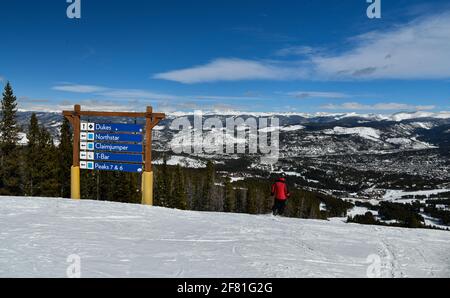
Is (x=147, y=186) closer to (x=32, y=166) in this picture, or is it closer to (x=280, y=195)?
(x=280, y=195)

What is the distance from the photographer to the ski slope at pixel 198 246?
21.5 feet

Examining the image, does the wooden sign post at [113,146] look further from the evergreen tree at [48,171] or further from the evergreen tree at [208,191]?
the evergreen tree at [208,191]

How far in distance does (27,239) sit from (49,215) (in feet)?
10.0

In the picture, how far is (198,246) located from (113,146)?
26.2 feet

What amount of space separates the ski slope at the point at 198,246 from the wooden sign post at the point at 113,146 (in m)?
2.52

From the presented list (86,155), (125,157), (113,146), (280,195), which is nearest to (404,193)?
(280,195)

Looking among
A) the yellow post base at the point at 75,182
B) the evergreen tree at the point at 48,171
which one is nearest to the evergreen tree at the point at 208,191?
the evergreen tree at the point at 48,171

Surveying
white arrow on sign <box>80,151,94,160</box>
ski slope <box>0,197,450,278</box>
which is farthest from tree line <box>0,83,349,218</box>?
ski slope <box>0,197,450,278</box>

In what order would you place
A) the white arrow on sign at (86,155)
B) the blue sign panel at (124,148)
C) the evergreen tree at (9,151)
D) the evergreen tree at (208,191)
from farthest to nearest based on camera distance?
the evergreen tree at (208,191)
the evergreen tree at (9,151)
the white arrow on sign at (86,155)
the blue sign panel at (124,148)

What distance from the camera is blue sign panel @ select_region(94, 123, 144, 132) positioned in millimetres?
14555

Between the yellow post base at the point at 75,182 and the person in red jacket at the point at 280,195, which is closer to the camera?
the person in red jacket at the point at 280,195
